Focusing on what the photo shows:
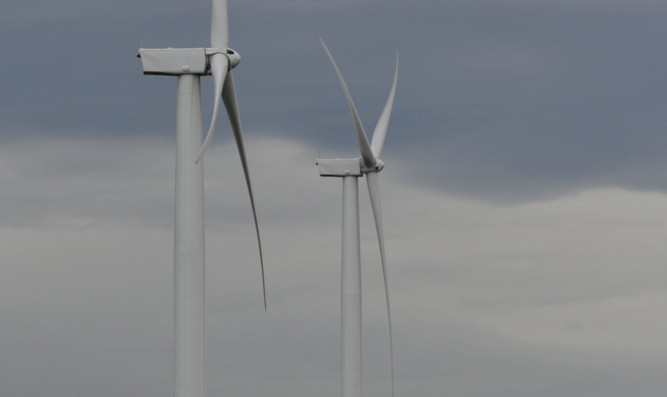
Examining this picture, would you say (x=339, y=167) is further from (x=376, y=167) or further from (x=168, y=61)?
(x=168, y=61)

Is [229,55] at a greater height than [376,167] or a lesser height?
greater

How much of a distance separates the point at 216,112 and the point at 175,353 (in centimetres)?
1024

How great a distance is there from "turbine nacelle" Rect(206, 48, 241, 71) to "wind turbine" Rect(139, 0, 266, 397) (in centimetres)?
20

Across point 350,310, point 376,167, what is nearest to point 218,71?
point 376,167

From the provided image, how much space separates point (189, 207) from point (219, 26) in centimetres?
933

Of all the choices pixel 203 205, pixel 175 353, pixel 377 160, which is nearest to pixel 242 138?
pixel 203 205

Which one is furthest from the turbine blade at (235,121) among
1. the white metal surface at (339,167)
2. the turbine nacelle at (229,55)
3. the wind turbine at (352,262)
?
the white metal surface at (339,167)

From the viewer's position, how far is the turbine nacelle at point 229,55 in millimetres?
62812

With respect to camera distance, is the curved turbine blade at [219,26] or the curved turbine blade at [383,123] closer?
the curved turbine blade at [219,26]

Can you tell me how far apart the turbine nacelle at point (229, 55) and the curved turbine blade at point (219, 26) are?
1016 millimetres

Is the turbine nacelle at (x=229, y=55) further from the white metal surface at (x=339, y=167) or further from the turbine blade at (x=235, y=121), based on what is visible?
the white metal surface at (x=339, y=167)

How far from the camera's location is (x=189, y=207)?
198 feet

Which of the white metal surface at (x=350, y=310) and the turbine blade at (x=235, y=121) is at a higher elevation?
the turbine blade at (x=235, y=121)

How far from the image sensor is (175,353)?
6062 cm
